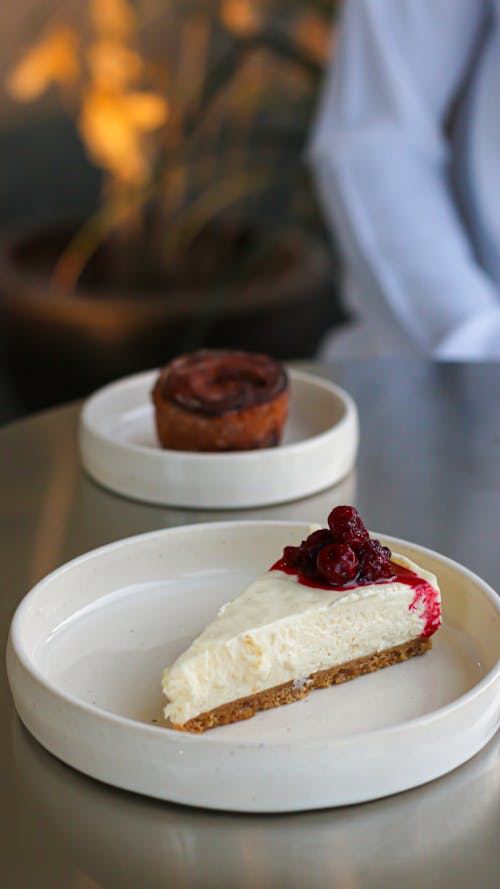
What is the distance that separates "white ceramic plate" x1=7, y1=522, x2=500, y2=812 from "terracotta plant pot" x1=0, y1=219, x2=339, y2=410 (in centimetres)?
138

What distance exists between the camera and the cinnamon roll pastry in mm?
1129

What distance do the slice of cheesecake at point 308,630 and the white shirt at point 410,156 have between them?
840 millimetres

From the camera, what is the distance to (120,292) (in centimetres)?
277

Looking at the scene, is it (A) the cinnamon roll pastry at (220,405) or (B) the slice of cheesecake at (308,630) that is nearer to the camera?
(B) the slice of cheesecake at (308,630)

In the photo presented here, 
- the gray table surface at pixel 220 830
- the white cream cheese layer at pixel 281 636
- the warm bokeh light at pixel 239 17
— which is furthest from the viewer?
the warm bokeh light at pixel 239 17

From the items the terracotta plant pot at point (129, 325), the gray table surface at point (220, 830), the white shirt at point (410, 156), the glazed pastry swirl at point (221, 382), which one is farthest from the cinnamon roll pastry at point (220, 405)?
the terracotta plant pot at point (129, 325)

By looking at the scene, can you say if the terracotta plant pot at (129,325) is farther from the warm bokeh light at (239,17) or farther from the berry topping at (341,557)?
the berry topping at (341,557)

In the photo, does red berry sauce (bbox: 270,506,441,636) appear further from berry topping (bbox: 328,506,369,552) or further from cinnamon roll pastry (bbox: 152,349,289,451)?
cinnamon roll pastry (bbox: 152,349,289,451)

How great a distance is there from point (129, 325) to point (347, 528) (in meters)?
1.57

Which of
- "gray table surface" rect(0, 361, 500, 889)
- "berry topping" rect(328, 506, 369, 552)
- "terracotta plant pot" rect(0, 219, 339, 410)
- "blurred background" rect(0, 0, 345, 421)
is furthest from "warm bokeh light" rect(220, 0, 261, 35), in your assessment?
"berry topping" rect(328, 506, 369, 552)

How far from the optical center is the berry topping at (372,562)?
0.81 metres

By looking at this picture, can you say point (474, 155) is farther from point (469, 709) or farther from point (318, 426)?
point (469, 709)

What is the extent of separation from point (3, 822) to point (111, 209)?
6.83 ft

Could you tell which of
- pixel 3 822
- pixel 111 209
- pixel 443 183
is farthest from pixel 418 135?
pixel 3 822
